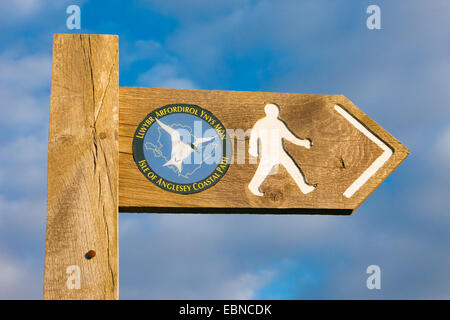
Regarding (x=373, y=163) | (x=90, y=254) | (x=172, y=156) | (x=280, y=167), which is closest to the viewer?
(x=90, y=254)

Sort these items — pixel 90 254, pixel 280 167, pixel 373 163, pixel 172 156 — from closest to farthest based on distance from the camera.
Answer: pixel 90 254 < pixel 172 156 < pixel 280 167 < pixel 373 163

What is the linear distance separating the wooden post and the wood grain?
151 mm

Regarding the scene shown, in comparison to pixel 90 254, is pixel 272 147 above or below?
above

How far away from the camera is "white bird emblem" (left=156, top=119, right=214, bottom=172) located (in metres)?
2.77

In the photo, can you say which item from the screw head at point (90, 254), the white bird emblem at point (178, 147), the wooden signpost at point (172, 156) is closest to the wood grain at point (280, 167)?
the wooden signpost at point (172, 156)

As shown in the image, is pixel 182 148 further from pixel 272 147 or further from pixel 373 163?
pixel 373 163

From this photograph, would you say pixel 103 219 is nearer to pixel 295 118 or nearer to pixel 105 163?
pixel 105 163

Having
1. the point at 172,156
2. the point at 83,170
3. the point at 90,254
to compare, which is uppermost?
the point at 172,156

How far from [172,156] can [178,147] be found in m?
0.05

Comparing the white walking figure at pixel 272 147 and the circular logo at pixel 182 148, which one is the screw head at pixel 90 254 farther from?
the white walking figure at pixel 272 147

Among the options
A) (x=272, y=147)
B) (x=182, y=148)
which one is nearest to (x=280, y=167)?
(x=272, y=147)

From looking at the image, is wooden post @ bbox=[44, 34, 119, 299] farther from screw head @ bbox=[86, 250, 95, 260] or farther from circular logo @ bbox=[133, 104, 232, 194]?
circular logo @ bbox=[133, 104, 232, 194]

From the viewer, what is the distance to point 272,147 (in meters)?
2.91
